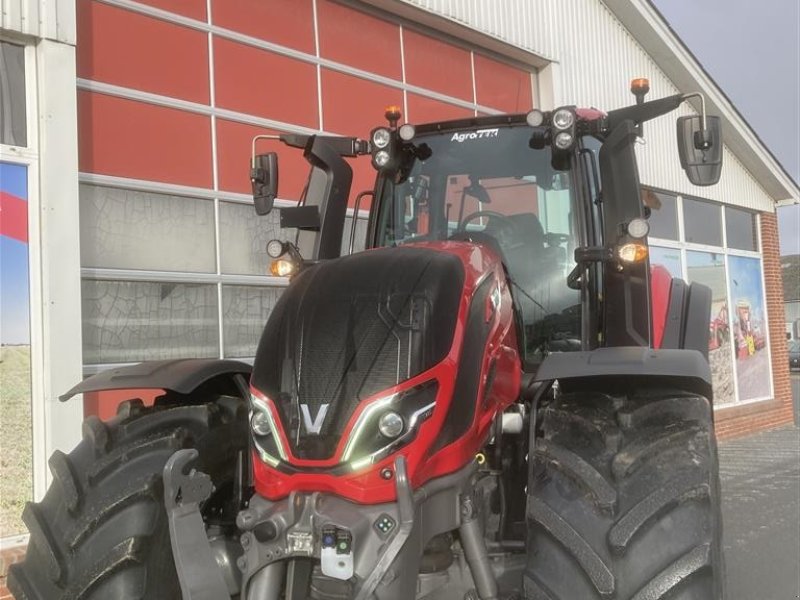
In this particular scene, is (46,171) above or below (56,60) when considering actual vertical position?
below

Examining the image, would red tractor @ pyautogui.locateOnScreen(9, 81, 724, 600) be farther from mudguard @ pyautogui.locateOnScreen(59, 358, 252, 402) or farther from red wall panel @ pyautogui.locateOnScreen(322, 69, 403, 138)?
red wall panel @ pyautogui.locateOnScreen(322, 69, 403, 138)

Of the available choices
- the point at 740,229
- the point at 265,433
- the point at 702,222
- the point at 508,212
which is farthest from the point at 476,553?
the point at 740,229

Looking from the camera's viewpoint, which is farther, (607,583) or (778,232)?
(778,232)

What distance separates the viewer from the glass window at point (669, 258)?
446 inches

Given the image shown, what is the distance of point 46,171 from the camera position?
5.18 meters

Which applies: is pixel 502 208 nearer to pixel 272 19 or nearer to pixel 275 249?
pixel 275 249

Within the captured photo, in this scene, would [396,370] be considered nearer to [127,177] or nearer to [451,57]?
[127,177]

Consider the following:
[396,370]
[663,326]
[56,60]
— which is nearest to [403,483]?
[396,370]

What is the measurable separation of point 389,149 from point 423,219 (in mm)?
363

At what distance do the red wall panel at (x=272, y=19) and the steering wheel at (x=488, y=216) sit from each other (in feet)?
13.1

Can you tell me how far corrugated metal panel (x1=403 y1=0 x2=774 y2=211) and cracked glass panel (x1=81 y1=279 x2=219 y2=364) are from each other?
12.7 ft

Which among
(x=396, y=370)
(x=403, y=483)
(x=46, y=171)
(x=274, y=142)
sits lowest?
(x=403, y=483)

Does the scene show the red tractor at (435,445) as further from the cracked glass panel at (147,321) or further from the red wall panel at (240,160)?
the red wall panel at (240,160)

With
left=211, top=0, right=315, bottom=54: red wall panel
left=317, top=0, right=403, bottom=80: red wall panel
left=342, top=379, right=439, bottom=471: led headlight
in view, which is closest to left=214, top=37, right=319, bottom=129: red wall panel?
left=211, top=0, right=315, bottom=54: red wall panel
